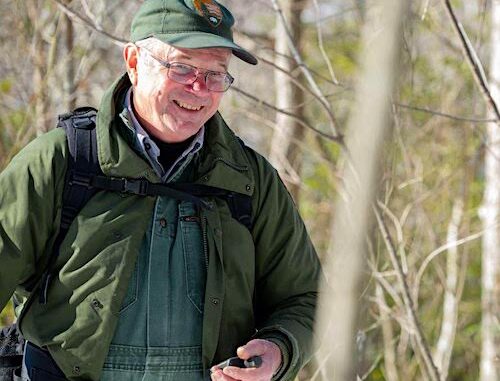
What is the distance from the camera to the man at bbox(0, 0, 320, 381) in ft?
7.47

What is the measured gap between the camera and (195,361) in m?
2.36

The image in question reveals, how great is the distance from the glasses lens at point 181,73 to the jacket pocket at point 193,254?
30 cm

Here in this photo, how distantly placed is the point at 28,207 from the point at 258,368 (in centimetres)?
66

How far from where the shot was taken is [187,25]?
238cm

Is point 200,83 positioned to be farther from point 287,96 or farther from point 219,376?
point 287,96

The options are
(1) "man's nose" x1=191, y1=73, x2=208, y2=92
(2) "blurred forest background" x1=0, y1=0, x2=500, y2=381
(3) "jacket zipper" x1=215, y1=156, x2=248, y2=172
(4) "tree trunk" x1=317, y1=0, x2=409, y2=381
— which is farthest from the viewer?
(2) "blurred forest background" x1=0, y1=0, x2=500, y2=381

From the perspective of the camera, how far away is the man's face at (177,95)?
7.74 ft

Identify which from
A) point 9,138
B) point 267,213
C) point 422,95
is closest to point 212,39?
point 267,213

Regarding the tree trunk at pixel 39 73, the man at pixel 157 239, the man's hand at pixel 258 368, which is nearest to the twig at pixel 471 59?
the man at pixel 157 239

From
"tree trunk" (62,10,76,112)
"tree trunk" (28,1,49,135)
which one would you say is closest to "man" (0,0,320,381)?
"tree trunk" (28,1,49,135)

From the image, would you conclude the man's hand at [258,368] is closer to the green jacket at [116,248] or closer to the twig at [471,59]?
the green jacket at [116,248]

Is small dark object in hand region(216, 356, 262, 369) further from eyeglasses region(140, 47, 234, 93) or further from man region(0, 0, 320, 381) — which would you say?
→ eyeglasses region(140, 47, 234, 93)

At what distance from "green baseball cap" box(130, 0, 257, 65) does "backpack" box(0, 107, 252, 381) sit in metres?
0.26

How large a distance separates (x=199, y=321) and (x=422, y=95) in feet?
17.4
